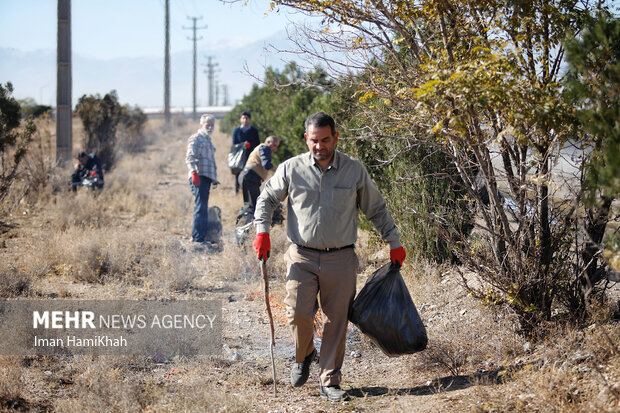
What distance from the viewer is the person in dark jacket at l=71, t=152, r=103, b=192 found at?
13055mm

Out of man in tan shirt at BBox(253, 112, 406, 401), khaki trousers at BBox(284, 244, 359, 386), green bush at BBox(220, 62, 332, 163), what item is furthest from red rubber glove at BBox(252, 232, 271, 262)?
green bush at BBox(220, 62, 332, 163)

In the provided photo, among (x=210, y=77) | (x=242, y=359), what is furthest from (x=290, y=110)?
(x=210, y=77)

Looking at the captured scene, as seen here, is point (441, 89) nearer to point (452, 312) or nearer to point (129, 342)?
point (452, 312)

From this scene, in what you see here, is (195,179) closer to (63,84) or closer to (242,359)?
(242,359)

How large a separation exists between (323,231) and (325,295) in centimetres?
49

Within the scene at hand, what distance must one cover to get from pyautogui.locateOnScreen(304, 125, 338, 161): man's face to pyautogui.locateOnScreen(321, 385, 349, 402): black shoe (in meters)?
1.57

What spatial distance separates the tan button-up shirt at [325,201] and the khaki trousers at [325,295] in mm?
115

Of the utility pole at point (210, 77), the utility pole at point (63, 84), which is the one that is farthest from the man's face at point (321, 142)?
the utility pole at point (210, 77)

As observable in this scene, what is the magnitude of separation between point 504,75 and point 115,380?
10.7 ft

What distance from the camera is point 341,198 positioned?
4.27m

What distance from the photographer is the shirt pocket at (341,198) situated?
4262mm

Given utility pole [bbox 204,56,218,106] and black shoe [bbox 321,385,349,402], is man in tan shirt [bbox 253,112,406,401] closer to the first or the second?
black shoe [bbox 321,385,349,402]

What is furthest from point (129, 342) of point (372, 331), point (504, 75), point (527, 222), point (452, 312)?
point (504, 75)

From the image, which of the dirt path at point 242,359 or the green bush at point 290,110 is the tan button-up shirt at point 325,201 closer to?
the dirt path at point 242,359
